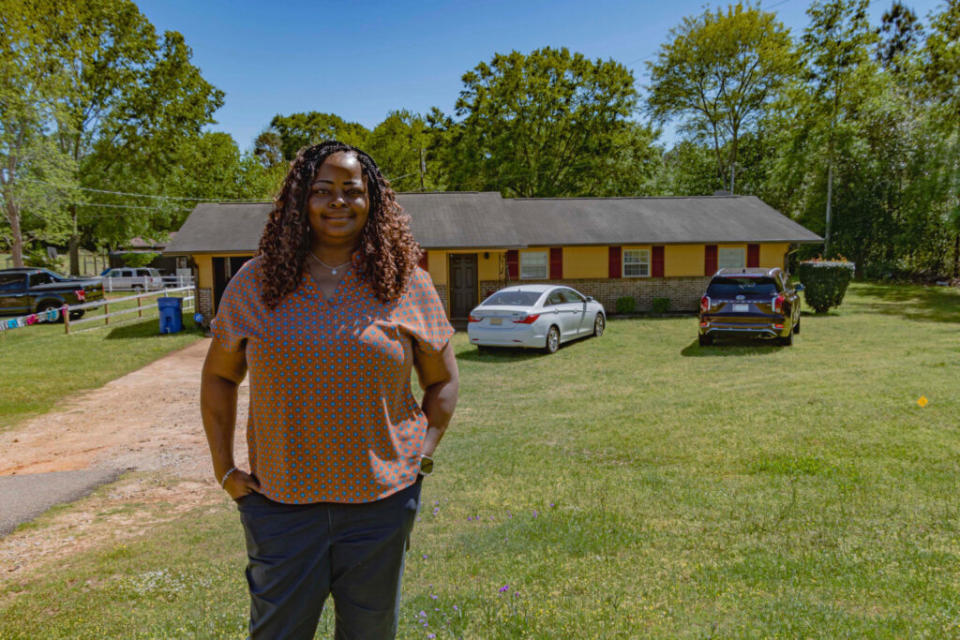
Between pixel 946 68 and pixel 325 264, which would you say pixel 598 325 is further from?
pixel 946 68

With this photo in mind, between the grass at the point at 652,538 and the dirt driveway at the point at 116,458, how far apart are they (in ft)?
1.48

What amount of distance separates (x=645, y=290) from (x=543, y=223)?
4385 millimetres

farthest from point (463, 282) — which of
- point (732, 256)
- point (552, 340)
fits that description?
point (732, 256)

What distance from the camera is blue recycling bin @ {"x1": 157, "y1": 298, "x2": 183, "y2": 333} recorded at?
63.4 ft

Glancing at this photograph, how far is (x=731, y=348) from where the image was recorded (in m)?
14.2

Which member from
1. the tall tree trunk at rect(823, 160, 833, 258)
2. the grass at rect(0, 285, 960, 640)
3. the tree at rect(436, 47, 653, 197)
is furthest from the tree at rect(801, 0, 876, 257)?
the grass at rect(0, 285, 960, 640)

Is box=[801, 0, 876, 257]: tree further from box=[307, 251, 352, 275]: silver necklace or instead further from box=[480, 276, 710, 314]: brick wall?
box=[307, 251, 352, 275]: silver necklace

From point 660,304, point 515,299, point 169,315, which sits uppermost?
point 515,299

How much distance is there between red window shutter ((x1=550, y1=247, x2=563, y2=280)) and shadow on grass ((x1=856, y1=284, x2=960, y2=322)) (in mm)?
10191

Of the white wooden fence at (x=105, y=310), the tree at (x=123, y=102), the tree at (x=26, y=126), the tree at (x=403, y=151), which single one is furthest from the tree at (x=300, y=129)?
the white wooden fence at (x=105, y=310)

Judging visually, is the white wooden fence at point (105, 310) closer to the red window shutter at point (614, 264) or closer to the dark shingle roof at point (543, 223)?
the dark shingle roof at point (543, 223)

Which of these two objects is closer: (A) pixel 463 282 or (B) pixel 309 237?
(B) pixel 309 237

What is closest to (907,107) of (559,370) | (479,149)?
(479,149)

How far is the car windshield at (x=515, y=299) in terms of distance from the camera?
47.5 feet
